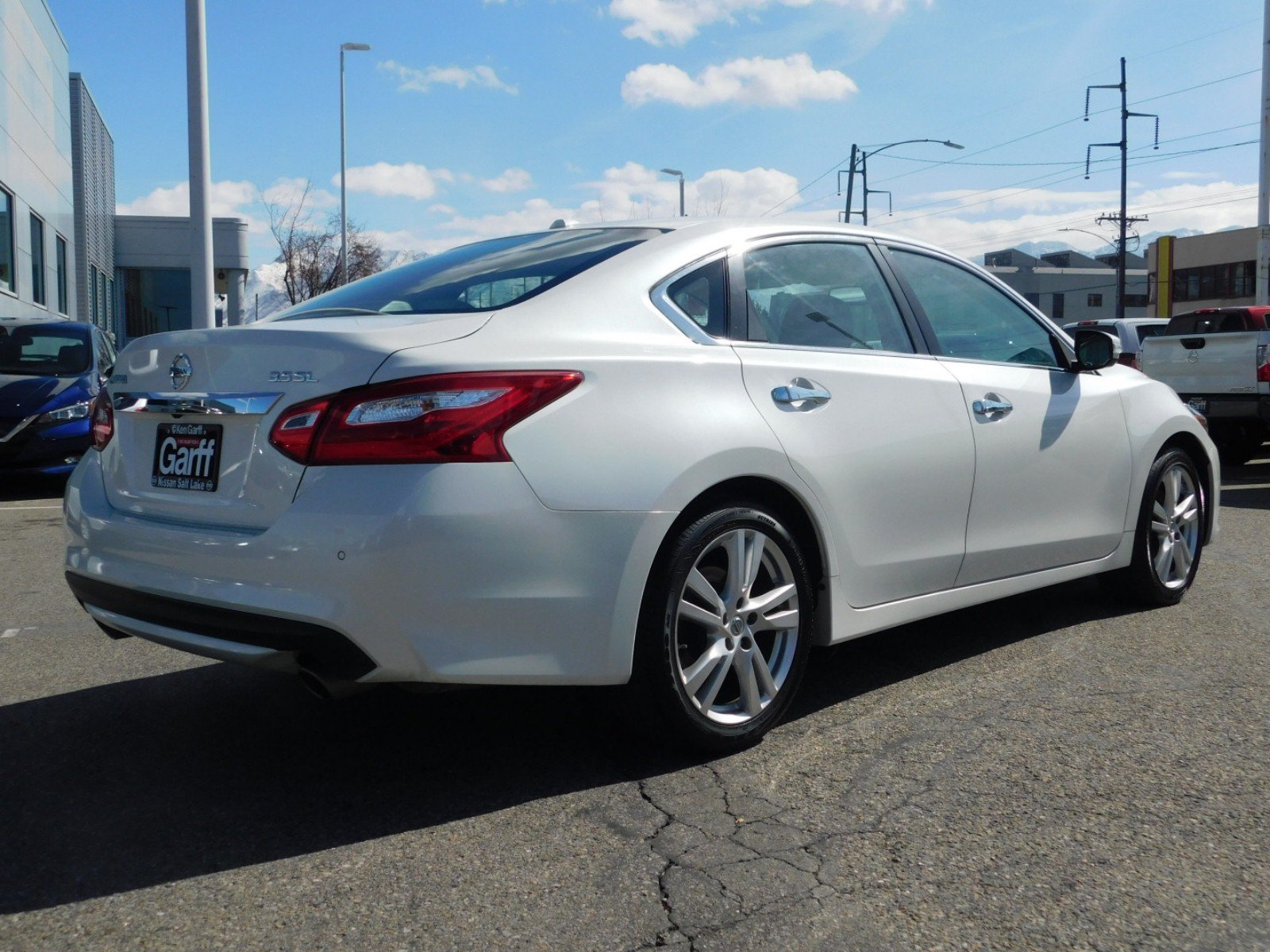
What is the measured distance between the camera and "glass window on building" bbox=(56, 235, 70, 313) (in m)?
32.5

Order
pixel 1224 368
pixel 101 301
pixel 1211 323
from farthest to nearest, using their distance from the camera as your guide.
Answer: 1. pixel 101 301
2. pixel 1211 323
3. pixel 1224 368

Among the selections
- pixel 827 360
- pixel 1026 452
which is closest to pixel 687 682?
pixel 827 360

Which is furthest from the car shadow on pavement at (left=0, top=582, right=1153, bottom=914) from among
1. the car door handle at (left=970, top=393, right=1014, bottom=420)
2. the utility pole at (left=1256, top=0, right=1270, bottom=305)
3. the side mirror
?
the utility pole at (left=1256, top=0, right=1270, bottom=305)

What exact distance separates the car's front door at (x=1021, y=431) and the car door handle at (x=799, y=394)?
2.54 feet

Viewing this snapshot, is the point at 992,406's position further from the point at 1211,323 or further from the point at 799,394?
the point at 1211,323

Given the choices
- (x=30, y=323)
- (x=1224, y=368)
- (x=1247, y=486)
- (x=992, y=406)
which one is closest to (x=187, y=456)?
(x=992, y=406)

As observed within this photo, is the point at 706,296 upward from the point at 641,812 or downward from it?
upward

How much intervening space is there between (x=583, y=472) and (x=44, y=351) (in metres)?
10.2

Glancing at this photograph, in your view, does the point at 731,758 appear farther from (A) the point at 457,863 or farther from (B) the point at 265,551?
(B) the point at 265,551

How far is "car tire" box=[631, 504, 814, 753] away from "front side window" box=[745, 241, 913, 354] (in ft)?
2.15

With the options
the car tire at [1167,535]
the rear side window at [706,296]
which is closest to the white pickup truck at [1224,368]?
the car tire at [1167,535]

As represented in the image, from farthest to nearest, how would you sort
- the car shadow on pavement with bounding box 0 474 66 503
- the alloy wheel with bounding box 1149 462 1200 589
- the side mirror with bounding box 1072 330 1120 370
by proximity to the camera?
the car shadow on pavement with bounding box 0 474 66 503 < the alloy wheel with bounding box 1149 462 1200 589 < the side mirror with bounding box 1072 330 1120 370

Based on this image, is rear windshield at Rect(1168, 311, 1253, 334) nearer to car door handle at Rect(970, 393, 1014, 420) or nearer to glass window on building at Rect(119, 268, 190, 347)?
car door handle at Rect(970, 393, 1014, 420)

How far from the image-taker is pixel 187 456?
132 inches
